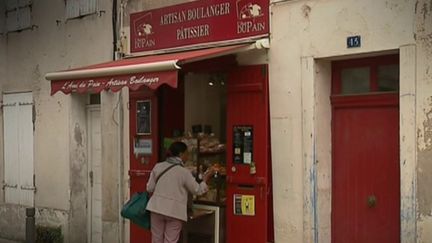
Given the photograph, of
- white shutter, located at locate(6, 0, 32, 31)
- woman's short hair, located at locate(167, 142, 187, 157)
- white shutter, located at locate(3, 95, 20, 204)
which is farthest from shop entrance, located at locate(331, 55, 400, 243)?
white shutter, located at locate(3, 95, 20, 204)

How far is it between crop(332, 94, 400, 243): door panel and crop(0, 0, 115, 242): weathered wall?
3.96 metres

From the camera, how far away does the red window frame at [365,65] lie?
624 centimetres

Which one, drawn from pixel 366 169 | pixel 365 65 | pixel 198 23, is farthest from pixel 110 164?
pixel 365 65

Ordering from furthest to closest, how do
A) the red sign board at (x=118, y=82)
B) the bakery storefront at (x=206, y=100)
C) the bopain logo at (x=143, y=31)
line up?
the bopain logo at (x=143, y=31), the bakery storefront at (x=206, y=100), the red sign board at (x=118, y=82)

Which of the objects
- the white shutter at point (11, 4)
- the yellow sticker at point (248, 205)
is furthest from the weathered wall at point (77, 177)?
the yellow sticker at point (248, 205)

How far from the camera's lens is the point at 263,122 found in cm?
686

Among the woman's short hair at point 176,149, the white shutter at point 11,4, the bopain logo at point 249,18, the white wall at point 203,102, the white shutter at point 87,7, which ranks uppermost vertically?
the white shutter at point 11,4

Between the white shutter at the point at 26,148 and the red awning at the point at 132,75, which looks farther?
the white shutter at the point at 26,148

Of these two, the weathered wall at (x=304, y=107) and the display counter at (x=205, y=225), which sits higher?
the weathered wall at (x=304, y=107)

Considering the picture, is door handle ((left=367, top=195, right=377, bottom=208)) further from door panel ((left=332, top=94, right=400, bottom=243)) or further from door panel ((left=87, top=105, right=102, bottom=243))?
door panel ((left=87, top=105, right=102, bottom=243))

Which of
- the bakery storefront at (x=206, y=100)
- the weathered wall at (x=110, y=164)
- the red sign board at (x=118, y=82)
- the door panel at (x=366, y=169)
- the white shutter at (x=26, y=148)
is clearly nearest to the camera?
the red sign board at (x=118, y=82)

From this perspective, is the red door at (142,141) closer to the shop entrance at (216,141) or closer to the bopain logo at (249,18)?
the shop entrance at (216,141)

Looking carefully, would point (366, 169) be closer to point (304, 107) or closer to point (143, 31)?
point (304, 107)

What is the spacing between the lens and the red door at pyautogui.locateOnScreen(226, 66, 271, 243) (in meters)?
6.85
